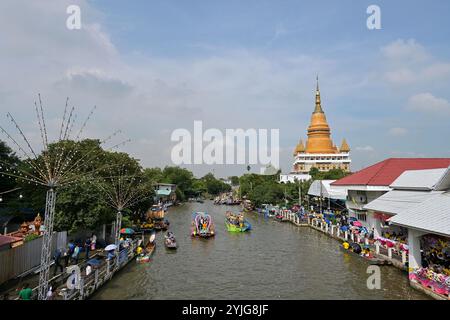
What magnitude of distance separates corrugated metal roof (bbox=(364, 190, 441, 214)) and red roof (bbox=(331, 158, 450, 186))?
4214 millimetres

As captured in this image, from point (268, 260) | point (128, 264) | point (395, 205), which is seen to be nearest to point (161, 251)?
point (128, 264)

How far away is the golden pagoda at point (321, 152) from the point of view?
9244 cm

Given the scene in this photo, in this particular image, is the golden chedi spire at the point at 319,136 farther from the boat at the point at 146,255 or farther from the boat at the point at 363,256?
the boat at the point at 146,255

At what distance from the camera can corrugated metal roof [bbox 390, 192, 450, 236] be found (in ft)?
49.8

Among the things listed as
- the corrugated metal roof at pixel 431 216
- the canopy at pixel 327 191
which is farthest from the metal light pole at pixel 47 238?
the canopy at pixel 327 191

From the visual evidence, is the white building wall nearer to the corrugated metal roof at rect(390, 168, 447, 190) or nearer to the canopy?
the canopy

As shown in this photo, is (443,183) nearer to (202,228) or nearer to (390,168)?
(390,168)

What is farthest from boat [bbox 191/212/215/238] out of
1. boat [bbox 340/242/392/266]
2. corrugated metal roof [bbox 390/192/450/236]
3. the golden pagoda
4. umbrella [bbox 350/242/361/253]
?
the golden pagoda

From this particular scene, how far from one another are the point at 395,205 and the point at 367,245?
372 cm

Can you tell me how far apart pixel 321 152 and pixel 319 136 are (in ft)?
15.4

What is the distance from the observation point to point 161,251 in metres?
27.4

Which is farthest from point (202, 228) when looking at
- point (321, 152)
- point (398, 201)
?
point (321, 152)

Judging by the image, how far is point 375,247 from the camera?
81.0ft
